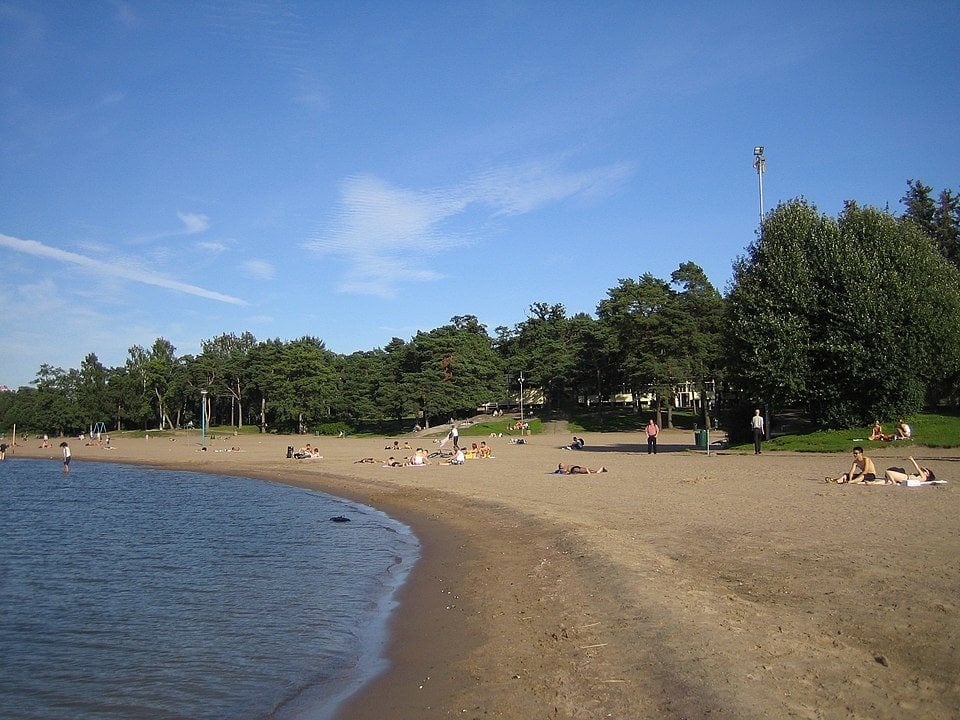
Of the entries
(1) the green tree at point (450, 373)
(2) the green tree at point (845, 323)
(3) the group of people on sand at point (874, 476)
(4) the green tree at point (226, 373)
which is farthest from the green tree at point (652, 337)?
(4) the green tree at point (226, 373)

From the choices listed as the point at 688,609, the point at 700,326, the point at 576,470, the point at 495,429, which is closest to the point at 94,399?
the point at 495,429

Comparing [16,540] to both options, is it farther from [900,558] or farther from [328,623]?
[900,558]

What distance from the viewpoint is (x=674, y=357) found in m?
68.0

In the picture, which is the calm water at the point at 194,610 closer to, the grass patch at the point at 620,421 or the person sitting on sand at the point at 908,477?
the person sitting on sand at the point at 908,477

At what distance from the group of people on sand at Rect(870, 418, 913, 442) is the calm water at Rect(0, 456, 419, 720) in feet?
68.5

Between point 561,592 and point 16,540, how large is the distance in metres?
16.7

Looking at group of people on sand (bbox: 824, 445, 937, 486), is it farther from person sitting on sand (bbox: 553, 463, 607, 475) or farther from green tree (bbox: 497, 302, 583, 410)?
green tree (bbox: 497, 302, 583, 410)

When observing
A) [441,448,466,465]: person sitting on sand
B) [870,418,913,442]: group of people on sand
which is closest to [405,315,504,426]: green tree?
[441,448,466,465]: person sitting on sand

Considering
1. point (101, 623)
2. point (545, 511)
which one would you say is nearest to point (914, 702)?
point (101, 623)

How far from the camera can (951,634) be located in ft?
23.4

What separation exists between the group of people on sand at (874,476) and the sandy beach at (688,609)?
29.4 inches

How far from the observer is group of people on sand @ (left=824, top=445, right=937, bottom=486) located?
1895 cm

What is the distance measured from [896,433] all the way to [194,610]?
29.3 m

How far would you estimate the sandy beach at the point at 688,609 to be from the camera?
6.40m
